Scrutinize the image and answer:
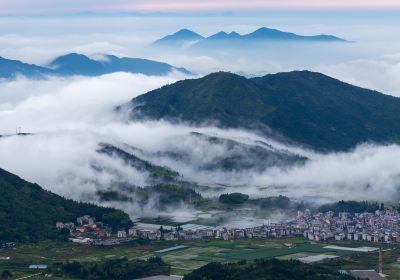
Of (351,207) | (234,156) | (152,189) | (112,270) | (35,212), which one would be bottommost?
(112,270)

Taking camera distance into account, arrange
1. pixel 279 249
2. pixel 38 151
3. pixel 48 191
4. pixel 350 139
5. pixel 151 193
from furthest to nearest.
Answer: pixel 350 139, pixel 38 151, pixel 151 193, pixel 48 191, pixel 279 249

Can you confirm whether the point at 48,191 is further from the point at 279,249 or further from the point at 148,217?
the point at 279,249

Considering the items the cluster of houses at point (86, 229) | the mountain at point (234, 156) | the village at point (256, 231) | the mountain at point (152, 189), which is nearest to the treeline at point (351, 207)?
the village at point (256, 231)

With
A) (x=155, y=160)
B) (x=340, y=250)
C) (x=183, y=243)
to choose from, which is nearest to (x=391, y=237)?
(x=340, y=250)

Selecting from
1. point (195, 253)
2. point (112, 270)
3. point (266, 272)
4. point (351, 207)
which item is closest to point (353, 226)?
point (351, 207)

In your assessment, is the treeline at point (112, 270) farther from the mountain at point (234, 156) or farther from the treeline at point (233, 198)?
the mountain at point (234, 156)

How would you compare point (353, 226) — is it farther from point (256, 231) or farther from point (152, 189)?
point (152, 189)
